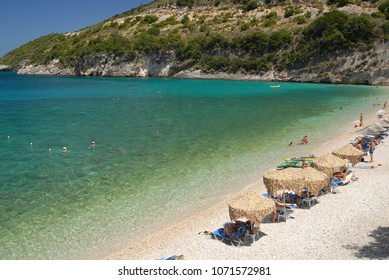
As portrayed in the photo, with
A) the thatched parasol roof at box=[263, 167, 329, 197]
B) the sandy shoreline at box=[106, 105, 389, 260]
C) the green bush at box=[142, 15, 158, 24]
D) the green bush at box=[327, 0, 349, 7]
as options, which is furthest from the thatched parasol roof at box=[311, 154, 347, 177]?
the green bush at box=[142, 15, 158, 24]

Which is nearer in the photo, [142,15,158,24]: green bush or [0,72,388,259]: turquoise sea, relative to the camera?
[0,72,388,259]: turquoise sea

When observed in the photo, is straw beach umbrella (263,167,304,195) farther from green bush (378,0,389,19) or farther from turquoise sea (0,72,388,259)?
green bush (378,0,389,19)

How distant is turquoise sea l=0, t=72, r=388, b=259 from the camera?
1445cm

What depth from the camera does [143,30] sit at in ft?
410

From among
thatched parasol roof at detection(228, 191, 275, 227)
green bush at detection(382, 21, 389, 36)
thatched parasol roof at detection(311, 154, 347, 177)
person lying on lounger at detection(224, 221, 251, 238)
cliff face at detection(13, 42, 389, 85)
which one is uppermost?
green bush at detection(382, 21, 389, 36)

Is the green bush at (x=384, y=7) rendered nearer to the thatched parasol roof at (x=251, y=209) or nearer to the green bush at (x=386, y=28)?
the green bush at (x=386, y=28)

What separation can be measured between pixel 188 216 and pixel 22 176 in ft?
34.6

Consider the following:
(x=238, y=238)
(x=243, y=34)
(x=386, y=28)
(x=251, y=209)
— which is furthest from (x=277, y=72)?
(x=238, y=238)

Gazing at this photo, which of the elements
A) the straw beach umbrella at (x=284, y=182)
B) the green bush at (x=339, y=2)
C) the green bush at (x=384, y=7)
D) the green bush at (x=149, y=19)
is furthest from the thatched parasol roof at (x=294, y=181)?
the green bush at (x=149, y=19)

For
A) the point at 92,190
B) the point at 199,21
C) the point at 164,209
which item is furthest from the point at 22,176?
the point at 199,21

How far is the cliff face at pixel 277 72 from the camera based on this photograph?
79.1m

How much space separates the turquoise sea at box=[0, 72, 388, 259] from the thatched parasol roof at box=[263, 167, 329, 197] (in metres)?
2.99

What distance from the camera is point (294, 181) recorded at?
15.3m
